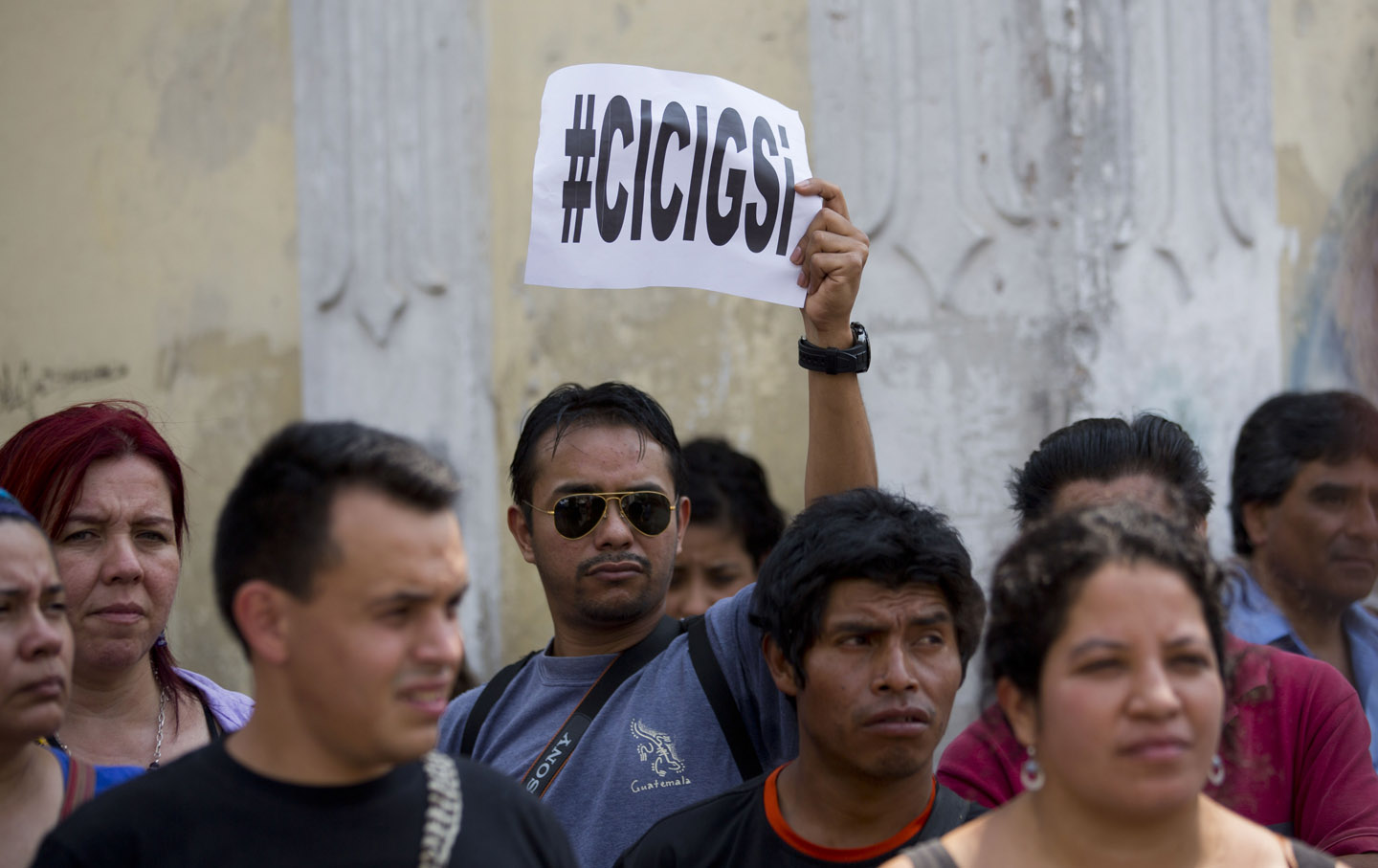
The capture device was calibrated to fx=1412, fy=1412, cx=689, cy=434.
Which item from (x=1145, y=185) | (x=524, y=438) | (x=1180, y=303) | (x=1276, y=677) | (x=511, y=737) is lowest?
(x=511, y=737)

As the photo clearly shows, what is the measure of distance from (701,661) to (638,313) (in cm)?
319

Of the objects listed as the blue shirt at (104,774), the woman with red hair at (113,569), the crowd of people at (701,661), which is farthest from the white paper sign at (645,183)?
the blue shirt at (104,774)

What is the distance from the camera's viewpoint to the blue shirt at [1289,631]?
3475 mm

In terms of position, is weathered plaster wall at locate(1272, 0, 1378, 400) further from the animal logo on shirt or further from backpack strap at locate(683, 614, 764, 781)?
the animal logo on shirt

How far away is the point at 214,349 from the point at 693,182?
12.4ft

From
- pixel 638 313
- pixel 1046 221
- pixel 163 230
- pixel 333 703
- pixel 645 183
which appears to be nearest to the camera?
pixel 333 703

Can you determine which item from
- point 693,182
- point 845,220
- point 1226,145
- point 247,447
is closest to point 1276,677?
point 845,220

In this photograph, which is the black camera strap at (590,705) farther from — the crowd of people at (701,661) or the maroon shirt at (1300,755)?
the maroon shirt at (1300,755)

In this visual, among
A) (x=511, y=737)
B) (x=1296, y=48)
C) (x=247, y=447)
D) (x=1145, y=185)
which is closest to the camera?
(x=511, y=737)

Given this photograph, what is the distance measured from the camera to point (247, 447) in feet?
21.2

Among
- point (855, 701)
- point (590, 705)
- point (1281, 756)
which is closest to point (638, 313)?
point (590, 705)

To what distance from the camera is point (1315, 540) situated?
3572mm

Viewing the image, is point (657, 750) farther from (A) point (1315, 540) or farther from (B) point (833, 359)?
(A) point (1315, 540)

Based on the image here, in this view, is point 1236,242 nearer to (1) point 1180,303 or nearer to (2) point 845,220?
(1) point 1180,303
